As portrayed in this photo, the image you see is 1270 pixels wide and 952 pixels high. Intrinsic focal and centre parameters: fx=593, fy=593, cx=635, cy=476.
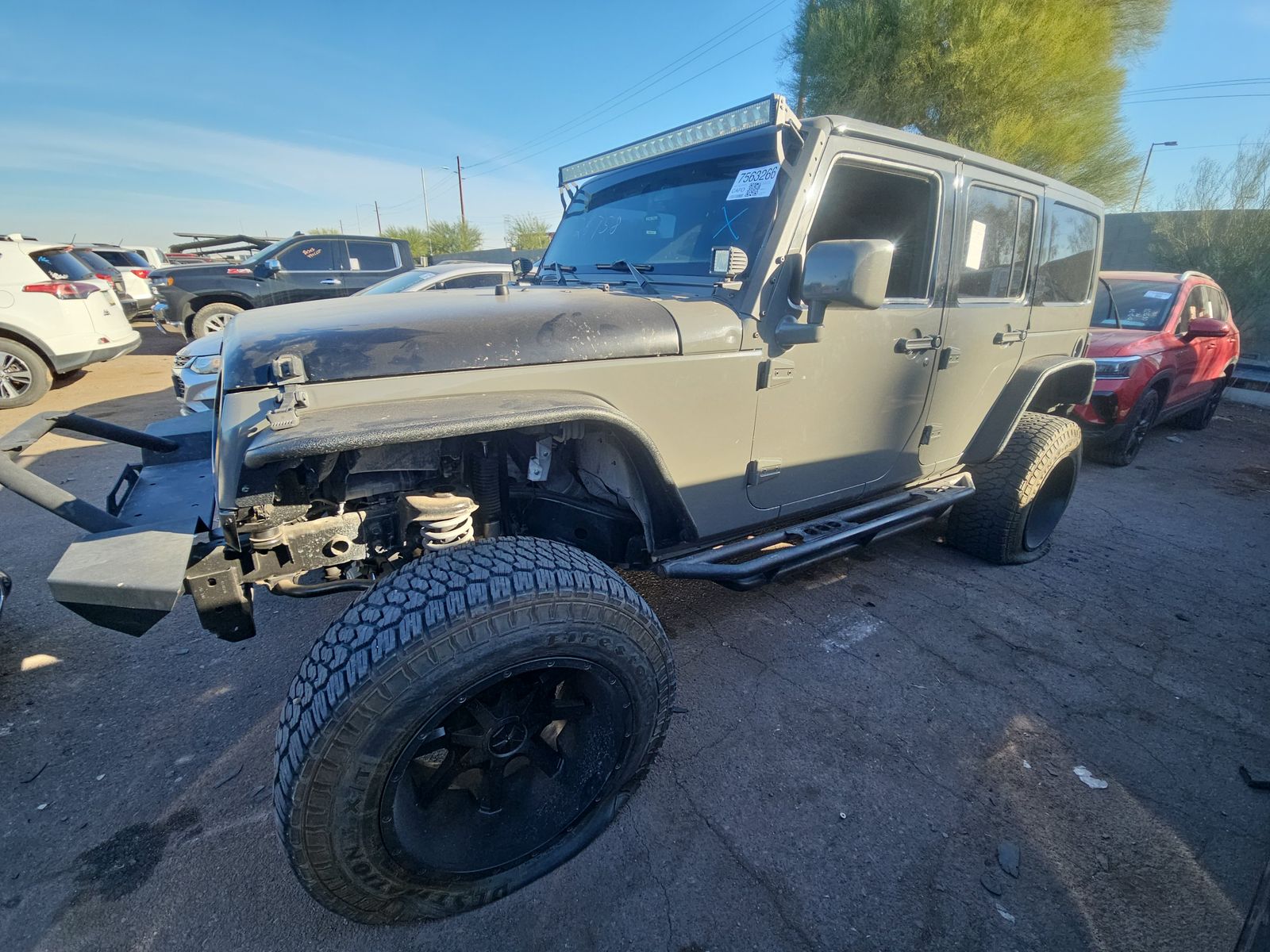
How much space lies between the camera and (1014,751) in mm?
2252

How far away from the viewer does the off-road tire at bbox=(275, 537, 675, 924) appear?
136 centimetres

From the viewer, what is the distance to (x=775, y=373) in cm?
216

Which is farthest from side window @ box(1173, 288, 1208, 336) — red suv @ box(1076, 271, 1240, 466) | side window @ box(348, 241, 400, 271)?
side window @ box(348, 241, 400, 271)

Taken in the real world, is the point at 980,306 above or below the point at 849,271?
below

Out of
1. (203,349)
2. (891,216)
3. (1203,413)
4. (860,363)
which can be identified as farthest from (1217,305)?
(203,349)

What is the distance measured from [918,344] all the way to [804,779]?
6.08 ft

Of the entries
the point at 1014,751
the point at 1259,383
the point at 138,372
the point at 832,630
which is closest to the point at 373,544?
the point at 832,630

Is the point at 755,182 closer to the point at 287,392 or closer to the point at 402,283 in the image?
the point at 287,392

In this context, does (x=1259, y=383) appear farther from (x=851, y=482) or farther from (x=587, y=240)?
(x=587, y=240)

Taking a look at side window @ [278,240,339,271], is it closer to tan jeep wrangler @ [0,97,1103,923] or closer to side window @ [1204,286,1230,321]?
tan jeep wrangler @ [0,97,1103,923]

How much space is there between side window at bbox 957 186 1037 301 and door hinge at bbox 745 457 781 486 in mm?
1352

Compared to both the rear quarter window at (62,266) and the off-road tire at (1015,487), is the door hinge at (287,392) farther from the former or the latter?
the rear quarter window at (62,266)

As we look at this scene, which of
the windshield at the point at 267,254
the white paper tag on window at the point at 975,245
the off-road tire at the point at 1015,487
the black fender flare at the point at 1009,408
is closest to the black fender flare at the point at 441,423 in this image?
the white paper tag on window at the point at 975,245

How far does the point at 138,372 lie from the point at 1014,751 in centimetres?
1177
